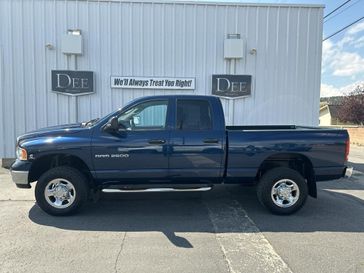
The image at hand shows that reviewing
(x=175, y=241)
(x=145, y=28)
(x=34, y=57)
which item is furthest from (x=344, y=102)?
(x=175, y=241)

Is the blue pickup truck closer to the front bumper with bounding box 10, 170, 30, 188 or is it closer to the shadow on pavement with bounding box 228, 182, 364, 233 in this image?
the front bumper with bounding box 10, 170, 30, 188

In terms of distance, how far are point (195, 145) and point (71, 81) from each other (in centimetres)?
587

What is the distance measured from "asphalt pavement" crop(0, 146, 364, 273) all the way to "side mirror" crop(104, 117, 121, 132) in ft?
4.83

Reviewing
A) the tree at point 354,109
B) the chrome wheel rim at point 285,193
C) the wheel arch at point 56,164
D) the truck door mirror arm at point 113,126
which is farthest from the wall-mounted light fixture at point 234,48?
the tree at point 354,109

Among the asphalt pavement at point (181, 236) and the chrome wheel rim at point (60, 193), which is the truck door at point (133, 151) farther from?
the asphalt pavement at point (181, 236)

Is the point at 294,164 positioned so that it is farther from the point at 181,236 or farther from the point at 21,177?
the point at 21,177

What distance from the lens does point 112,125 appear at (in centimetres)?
545

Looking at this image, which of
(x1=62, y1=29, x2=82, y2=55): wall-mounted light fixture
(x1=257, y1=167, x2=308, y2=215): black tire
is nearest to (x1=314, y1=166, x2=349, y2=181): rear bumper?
(x1=257, y1=167, x2=308, y2=215): black tire

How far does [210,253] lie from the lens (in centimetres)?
424

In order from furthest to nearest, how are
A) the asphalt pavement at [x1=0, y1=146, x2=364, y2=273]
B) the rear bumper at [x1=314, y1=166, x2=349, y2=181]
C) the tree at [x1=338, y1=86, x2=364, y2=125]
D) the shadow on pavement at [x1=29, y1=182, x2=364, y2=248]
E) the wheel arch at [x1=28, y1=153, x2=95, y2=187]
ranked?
the tree at [x1=338, y1=86, x2=364, y2=125] < the rear bumper at [x1=314, y1=166, x2=349, y2=181] < the wheel arch at [x1=28, y1=153, x2=95, y2=187] < the shadow on pavement at [x1=29, y1=182, x2=364, y2=248] < the asphalt pavement at [x1=0, y1=146, x2=364, y2=273]

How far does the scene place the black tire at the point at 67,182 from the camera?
18.3ft

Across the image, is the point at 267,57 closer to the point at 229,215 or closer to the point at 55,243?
the point at 229,215

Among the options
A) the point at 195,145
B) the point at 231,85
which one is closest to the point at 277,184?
the point at 195,145

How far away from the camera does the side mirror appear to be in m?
5.44
